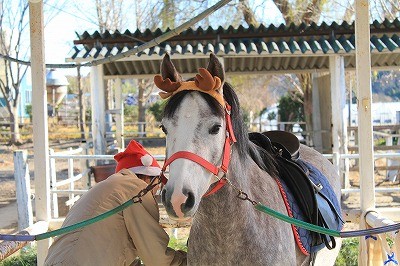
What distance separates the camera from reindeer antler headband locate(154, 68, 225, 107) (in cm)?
240

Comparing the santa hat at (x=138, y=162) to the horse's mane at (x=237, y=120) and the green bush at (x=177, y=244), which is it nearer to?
the horse's mane at (x=237, y=120)

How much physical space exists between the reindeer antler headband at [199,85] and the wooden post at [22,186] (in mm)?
5343

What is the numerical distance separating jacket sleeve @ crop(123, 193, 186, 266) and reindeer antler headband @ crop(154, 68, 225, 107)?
0.75 m

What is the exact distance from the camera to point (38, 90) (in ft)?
12.4

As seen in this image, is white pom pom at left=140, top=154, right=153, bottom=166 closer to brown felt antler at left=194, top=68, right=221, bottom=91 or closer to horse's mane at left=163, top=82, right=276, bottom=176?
horse's mane at left=163, top=82, right=276, bottom=176

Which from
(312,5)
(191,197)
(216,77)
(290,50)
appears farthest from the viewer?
(312,5)

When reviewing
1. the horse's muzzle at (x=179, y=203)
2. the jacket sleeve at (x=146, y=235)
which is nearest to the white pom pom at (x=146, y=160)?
the jacket sleeve at (x=146, y=235)

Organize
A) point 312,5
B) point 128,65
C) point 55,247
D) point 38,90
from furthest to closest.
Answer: point 312,5
point 128,65
point 38,90
point 55,247

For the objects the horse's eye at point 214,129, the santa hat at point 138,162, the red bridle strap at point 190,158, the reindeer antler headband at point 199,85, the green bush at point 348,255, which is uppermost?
the reindeer antler headband at point 199,85

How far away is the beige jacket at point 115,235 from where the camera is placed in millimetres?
2783

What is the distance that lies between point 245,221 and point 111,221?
2.56 feet

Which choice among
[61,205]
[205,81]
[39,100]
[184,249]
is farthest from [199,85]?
[61,205]

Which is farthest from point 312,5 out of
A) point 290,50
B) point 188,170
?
point 188,170

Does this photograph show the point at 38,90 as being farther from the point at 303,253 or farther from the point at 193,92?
the point at 303,253
